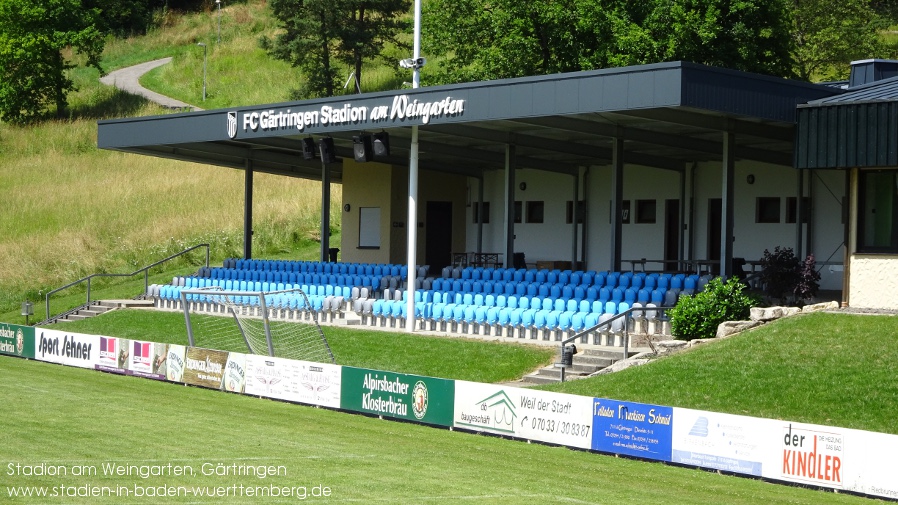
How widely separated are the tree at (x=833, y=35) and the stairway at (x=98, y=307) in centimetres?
2994

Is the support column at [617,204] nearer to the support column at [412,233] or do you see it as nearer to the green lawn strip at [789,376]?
the support column at [412,233]

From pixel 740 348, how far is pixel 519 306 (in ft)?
23.1

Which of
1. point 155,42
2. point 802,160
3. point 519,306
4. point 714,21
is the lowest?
point 519,306

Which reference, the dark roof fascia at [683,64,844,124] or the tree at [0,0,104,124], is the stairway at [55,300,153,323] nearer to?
the dark roof fascia at [683,64,844,124]

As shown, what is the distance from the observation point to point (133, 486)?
1168 cm

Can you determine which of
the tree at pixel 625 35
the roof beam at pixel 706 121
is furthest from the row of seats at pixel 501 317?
the tree at pixel 625 35

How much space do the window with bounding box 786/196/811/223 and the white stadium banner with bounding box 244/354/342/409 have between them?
537 inches

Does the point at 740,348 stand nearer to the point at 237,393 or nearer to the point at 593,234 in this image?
the point at 237,393

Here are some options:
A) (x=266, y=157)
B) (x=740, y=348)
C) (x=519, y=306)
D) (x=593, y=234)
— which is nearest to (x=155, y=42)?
(x=266, y=157)

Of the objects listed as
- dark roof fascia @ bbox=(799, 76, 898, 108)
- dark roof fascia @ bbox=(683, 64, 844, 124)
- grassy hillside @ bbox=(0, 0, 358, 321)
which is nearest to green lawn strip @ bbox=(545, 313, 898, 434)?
dark roof fascia @ bbox=(799, 76, 898, 108)

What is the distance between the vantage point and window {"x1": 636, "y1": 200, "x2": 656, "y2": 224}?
32.0 meters

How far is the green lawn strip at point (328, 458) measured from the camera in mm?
12234

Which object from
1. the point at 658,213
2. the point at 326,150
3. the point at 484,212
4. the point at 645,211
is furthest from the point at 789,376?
→ the point at 484,212

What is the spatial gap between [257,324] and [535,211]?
13.4 m
